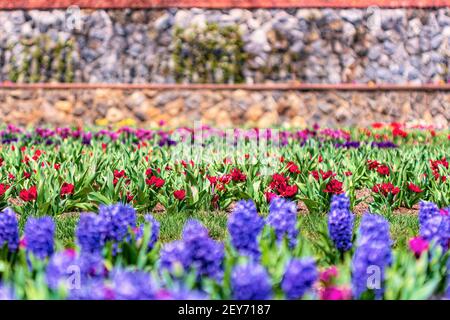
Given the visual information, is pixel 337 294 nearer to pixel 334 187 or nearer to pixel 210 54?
pixel 334 187

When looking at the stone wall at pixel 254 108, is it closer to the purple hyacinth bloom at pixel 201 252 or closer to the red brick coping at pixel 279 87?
the red brick coping at pixel 279 87

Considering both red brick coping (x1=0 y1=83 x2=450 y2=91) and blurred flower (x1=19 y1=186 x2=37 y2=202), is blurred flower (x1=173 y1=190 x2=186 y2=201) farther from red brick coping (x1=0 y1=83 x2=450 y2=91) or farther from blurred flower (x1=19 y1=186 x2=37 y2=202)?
red brick coping (x1=0 y1=83 x2=450 y2=91)

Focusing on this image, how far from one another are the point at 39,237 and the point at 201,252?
0.69 metres

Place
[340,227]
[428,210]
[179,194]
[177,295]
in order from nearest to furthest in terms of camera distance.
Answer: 1. [177,295]
2. [340,227]
3. [428,210]
4. [179,194]

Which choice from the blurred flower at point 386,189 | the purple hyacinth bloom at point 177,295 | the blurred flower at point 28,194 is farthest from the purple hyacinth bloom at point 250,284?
the blurred flower at point 386,189

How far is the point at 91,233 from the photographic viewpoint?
9.41 ft

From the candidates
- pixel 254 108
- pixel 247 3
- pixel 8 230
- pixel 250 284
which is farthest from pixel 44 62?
pixel 250 284

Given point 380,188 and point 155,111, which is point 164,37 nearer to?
point 155,111

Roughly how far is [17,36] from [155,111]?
10.7 feet

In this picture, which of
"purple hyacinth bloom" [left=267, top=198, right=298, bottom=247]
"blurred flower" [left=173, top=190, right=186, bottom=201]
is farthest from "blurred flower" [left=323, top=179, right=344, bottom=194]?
"purple hyacinth bloom" [left=267, top=198, right=298, bottom=247]

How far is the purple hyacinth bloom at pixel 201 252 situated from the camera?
2629mm

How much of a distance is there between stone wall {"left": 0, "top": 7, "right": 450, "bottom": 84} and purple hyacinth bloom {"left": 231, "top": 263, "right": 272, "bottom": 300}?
1104cm
